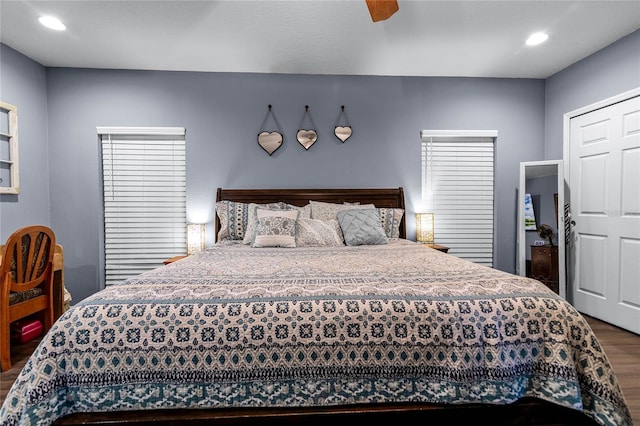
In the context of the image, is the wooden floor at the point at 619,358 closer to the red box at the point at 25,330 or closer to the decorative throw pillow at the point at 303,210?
the red box at the point at 25,330

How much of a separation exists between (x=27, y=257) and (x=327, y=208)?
2.43m

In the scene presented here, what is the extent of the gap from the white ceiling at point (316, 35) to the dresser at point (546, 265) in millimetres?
1994

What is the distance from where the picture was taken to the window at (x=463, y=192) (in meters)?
3.82

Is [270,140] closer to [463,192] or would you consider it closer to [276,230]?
[276,230]

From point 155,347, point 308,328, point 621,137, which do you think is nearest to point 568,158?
point 621,137

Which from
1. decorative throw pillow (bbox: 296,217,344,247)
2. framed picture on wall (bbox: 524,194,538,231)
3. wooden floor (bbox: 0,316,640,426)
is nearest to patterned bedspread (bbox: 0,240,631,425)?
wooden floor (bbox: 0,316,640,426)

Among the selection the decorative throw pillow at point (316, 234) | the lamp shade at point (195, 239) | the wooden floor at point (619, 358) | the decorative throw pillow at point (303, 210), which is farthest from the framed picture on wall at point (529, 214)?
the lamp shade at point (195, 239)

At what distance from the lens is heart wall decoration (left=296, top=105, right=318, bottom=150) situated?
361 centimetres

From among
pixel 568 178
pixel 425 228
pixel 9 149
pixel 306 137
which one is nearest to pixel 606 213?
pixel 568 178

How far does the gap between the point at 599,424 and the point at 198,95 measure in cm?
400

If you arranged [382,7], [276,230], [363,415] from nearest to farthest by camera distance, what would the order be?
[363,415] → [382,7] → [276,230]

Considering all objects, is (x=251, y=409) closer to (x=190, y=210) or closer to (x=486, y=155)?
(x=190, y=210)

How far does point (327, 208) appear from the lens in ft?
10.9

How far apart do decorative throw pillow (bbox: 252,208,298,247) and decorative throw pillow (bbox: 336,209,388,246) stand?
0.48 meters
